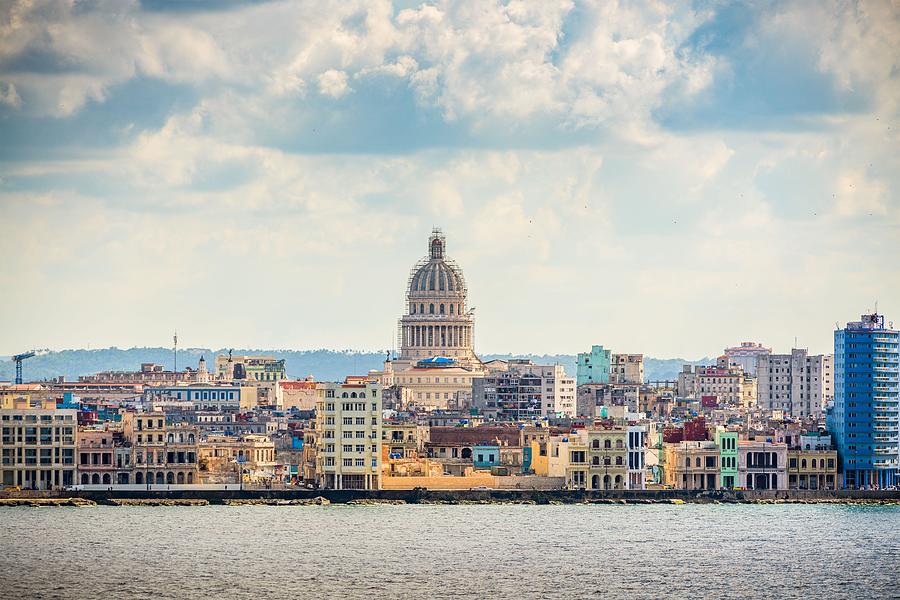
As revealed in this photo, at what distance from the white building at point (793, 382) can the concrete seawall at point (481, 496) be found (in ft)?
241

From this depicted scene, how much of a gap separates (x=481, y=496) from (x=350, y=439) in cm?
578

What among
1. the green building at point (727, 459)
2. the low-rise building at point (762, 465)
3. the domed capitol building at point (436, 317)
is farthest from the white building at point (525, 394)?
the green building at point (727, 459)

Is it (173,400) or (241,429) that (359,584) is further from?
(173,400)

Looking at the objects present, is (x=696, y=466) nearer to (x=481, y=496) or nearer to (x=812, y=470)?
(x=812, y=470)

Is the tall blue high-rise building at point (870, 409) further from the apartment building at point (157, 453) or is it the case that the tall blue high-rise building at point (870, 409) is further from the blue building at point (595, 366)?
the blue building at point (595, 366)

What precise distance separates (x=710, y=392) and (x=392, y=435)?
71276 millimetres

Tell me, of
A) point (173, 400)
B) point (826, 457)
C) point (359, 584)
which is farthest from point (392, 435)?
point (173, 400)

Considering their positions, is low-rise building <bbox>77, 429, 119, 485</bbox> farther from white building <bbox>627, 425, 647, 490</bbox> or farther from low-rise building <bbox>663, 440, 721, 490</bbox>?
low-rise building <bbox>663, 440, 721, 490</bbox>

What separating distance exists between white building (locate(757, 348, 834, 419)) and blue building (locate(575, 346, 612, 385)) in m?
10.4

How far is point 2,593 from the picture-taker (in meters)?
85.4

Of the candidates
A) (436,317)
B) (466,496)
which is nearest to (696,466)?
(466,496)

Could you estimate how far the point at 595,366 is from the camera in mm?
195125

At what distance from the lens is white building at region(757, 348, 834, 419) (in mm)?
195875

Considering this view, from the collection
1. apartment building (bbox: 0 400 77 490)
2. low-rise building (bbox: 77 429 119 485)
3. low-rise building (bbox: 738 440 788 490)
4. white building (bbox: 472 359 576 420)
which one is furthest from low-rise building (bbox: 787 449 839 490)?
white building (bbox: 472 359 576 420)
